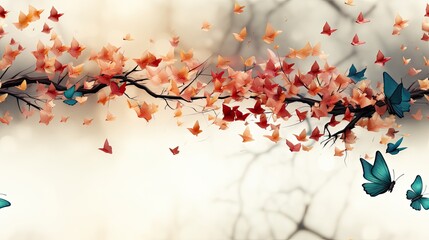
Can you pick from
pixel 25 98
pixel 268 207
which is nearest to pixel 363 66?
pixel 268 207

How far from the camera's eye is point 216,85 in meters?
1.88

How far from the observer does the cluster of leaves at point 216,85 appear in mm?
1787

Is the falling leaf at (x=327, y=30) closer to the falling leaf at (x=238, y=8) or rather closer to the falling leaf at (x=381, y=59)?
the falling leaf at (x=381, y=59)

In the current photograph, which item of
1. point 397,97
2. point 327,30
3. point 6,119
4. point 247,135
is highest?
point 397,97

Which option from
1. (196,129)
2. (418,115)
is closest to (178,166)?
(196,129)

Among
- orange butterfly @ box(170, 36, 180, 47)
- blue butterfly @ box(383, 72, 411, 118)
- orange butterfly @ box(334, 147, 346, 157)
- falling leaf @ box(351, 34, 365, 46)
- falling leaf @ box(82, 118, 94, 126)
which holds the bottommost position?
orange butterfly @ box(334, 147, 346, 157)

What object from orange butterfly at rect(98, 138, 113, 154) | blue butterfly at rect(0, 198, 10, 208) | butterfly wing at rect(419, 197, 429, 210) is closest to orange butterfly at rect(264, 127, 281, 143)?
orange butterfly at rect(98, 138, 113, 154)

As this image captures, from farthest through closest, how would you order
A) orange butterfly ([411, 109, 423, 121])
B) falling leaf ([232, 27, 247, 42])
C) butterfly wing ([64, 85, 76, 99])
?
orange butterfly ([411, 109, 423, 121]) → falling leaf ([232, 27, 247, 42]) → butterfly wing ([64, 85, 76, 99])

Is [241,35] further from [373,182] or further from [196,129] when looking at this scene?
[373,182]

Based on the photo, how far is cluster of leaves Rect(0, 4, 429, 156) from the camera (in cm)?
179

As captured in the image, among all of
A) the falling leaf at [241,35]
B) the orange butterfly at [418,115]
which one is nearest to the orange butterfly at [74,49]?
the falling leaf at [241,35]

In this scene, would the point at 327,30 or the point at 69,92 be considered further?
the point at 327,30

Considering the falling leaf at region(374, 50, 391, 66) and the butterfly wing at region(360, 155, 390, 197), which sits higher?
the butterfly wing at region(360, 155, 390, 197)

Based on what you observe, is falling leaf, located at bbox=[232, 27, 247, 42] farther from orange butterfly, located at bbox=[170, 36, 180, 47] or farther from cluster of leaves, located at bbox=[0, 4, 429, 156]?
orange butterfly, located at bbox=[170, 36, 180, 47]
